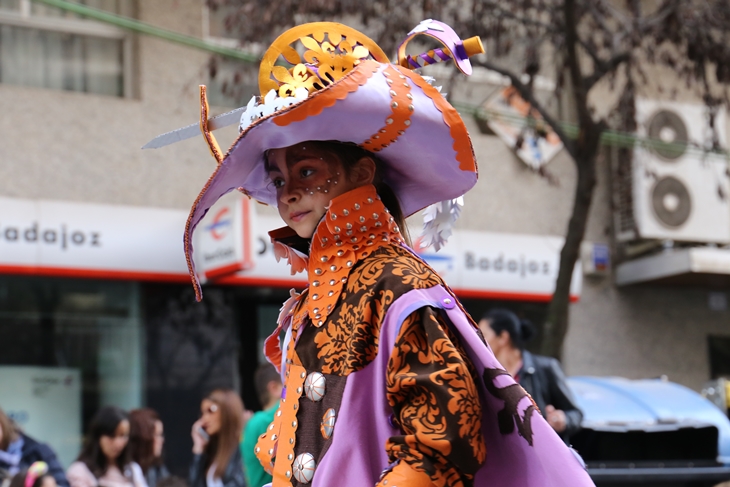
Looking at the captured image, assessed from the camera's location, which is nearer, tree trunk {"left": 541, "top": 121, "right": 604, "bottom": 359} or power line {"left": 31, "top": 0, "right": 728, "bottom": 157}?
tree trunk {"left": 541, "top": 121, "right": 604, "bottom": 359}

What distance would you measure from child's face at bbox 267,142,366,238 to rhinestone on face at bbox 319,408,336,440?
0.46m

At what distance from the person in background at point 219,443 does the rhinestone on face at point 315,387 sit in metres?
4.32

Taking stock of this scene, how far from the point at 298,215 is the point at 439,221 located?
451 millimetres

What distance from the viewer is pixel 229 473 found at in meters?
6.64

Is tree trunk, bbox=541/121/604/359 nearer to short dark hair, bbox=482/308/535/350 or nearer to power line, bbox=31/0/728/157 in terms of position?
power line, bbox=31/0/728/157

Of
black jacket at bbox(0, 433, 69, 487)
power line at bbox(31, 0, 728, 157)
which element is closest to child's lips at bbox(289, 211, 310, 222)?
black jacket at bbox(0, 433, 69, 487)

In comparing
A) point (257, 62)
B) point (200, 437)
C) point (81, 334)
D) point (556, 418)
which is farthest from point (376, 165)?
point (81, 334)

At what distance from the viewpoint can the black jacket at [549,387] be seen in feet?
19.5

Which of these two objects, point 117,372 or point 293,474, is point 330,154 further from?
point 117,372

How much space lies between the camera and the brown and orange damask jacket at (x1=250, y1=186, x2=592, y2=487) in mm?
2197

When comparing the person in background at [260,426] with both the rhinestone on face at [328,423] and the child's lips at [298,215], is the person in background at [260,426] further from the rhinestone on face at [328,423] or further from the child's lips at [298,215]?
the rhinestone on face at [328,423]

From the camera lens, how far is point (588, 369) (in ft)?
40.6

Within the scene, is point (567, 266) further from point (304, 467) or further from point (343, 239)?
point (304, 467)

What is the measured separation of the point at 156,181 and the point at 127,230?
2.25 feet
